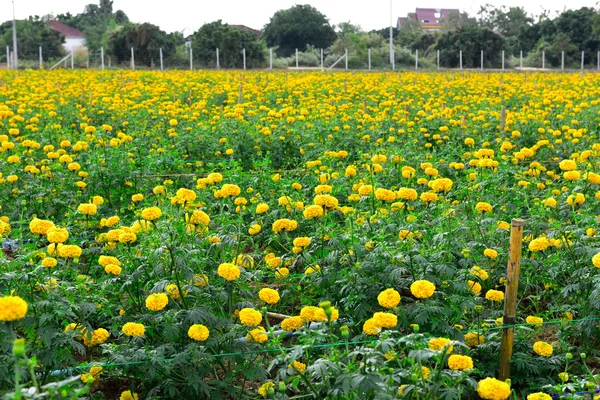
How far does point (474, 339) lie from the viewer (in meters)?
3.73

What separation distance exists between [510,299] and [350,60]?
38.3m

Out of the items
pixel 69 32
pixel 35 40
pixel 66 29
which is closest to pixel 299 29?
pixel 35 40

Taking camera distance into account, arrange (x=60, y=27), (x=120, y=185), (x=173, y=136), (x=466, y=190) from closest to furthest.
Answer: (x=466, y=190) → (x=120, y=185) → (x=173, y=136) → (x=60, y=27)

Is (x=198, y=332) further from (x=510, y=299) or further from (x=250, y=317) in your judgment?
(x=510, y=299)

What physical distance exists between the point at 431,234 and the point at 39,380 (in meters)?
2.36

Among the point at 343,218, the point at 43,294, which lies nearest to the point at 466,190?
the point at 343,218

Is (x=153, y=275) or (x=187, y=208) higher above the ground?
(x=187, y=208)

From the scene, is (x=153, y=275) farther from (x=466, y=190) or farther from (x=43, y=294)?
(x=466, y=190)

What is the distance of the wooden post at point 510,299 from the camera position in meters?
3.49

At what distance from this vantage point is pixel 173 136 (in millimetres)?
9180

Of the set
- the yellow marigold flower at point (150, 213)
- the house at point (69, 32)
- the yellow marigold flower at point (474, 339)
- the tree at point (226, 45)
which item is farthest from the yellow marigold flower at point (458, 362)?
the house at point (69, 32)

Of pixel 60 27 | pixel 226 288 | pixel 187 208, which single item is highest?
pixel 60 27

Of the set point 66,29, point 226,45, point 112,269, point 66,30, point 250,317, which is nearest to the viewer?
point 250,317

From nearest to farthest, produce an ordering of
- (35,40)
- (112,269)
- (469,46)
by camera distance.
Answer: (112,269) < (469,46) < (35,40)
